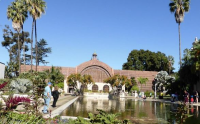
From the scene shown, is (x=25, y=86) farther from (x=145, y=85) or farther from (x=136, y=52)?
(x=136, y=52)

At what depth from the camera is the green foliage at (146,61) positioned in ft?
223

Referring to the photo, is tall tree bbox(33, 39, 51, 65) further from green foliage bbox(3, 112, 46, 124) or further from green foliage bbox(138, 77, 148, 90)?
green foliage bbox(3, 112, 46, 124)

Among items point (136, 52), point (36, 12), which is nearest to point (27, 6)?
point (36, 12)

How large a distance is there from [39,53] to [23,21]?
3988cm

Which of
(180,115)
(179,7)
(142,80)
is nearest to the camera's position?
(180,115)

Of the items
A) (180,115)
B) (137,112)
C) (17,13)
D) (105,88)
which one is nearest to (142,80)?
(105,88)

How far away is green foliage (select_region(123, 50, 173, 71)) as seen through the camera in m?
68.0

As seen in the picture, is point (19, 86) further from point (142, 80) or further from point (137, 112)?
point (142, 80)

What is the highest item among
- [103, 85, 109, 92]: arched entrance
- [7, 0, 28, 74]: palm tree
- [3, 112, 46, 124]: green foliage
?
[7, 0, 28, 74]: palm tree

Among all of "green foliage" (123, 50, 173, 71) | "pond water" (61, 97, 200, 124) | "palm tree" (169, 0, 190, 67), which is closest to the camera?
"pond water" (61, 97, 200, 124)

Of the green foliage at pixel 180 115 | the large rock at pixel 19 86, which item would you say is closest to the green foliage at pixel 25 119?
the green foliage at pixel 180 115

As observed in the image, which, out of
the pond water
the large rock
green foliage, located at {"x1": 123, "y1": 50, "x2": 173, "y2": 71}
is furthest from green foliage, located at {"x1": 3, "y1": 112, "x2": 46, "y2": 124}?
green foliage, located at {"x1": 123, "y1": 50, "x2": 173, "y2": 71}

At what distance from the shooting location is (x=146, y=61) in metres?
68.4

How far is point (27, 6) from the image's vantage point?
3481cm
